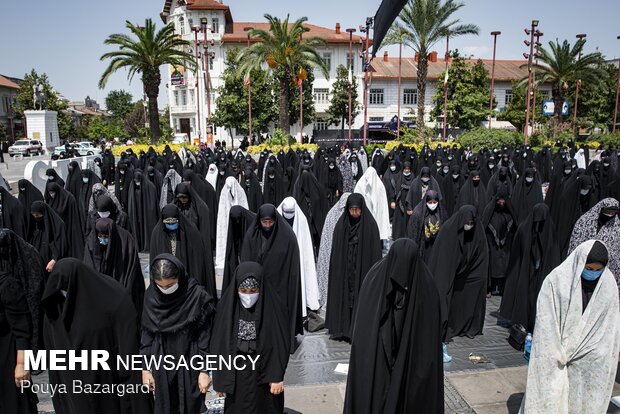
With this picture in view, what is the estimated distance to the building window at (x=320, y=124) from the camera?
168 feet

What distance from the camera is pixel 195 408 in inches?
144

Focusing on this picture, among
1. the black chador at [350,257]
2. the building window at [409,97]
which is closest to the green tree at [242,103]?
the building window at [409,97]

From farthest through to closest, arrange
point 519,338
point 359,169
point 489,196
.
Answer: point 359,169 → point 489,196 → point 519,338

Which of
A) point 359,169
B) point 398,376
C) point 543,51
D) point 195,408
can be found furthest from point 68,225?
point 543,51

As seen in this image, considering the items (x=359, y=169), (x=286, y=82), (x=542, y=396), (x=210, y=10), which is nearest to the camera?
(x=542, y=396)

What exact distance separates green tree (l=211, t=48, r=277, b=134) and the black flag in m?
40.7

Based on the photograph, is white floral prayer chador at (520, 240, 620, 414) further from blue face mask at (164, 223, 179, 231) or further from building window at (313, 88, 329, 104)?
building window at (313, 88, 329, 104)

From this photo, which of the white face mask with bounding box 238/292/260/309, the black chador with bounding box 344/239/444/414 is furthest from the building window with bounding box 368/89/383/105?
the white face mask with bounding box 238/292/260/309

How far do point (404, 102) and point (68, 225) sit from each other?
155 ft

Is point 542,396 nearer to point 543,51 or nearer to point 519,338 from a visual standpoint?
point 519,338

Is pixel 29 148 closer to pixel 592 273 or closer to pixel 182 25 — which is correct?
pixel 182 25

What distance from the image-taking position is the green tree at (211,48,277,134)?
42.2m

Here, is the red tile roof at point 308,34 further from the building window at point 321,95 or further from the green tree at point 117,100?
the green tree at point 117,100

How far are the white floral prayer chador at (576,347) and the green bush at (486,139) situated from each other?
23.2 m
